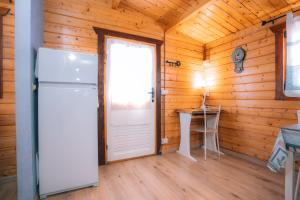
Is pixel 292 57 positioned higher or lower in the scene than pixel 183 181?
higher

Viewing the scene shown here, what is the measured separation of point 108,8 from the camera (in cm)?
263

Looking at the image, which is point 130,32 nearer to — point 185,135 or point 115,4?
point 115,4

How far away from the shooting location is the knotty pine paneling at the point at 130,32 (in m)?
2.32

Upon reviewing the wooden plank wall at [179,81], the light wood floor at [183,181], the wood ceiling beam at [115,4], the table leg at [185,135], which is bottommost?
the light wood floor at [183,181]

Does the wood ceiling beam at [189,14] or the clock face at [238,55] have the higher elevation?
the wood ceiling beam at [189,14]

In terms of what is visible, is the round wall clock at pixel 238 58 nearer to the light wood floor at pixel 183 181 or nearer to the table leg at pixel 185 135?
the table leg at pixel 185 135

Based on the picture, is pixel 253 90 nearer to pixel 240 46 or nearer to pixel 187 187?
pixel 240 46

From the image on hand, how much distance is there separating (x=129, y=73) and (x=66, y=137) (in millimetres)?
1404

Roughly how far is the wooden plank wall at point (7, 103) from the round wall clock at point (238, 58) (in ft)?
10.8

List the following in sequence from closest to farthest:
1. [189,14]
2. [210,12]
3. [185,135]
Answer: [189,14] → [210,12] → [185,135]

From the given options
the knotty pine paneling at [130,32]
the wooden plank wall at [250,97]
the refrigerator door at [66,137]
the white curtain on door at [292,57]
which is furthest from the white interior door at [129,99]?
the white curtain on door at [292,57]

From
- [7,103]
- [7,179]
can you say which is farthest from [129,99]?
[7,179]

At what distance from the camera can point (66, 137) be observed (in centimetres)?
183

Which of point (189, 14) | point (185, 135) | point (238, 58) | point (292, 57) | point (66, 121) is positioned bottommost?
point (185, 135)
